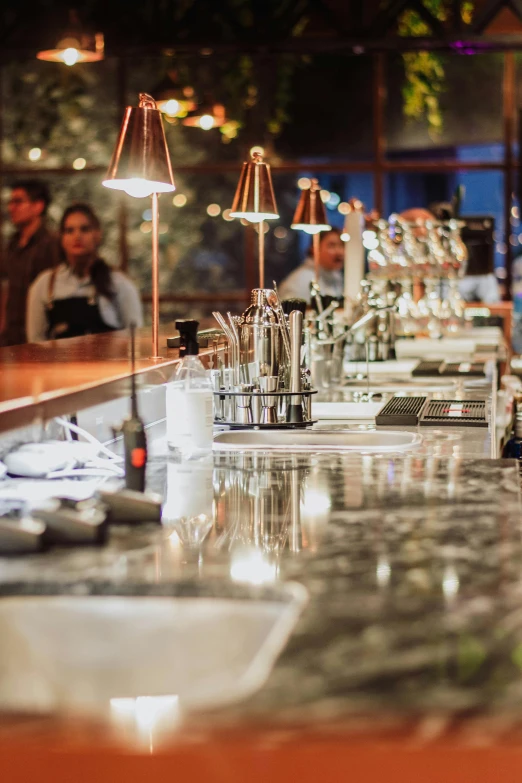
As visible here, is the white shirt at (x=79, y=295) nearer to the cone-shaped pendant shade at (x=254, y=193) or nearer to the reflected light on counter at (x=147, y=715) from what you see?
the cone-shaped pendant shade at (x=254, y=193)

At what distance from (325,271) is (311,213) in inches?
112

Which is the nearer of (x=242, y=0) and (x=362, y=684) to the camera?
(x=362, y=684)

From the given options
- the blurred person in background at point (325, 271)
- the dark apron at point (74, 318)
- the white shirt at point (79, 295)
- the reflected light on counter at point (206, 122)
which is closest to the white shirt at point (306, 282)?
the blurred person in background at point (325, 271)

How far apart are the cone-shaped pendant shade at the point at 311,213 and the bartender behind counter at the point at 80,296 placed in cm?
141

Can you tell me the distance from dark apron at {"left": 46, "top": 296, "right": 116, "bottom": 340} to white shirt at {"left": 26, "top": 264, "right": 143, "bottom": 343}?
38mm

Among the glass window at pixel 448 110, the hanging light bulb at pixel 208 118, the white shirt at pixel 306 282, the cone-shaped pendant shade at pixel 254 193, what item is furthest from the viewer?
the glass window at pixel 448 110

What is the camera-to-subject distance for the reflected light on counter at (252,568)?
111cm

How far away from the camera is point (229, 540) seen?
4.29 feet

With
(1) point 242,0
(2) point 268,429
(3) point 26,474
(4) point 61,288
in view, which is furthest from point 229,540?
(1) point 242,0

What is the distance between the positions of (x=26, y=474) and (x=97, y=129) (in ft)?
26.3

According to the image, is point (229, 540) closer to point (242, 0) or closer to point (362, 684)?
point (362, 684)

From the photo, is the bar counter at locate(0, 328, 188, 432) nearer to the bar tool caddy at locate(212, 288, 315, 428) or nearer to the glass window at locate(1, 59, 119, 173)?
the bar tool caddy at locate(212, 288, 315, 428)

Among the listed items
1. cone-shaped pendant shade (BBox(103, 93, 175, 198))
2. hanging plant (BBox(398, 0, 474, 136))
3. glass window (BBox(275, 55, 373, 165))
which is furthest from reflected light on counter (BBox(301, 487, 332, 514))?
hanging plant (BBox(398, 0, 474, 136))

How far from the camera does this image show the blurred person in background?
268 inches
